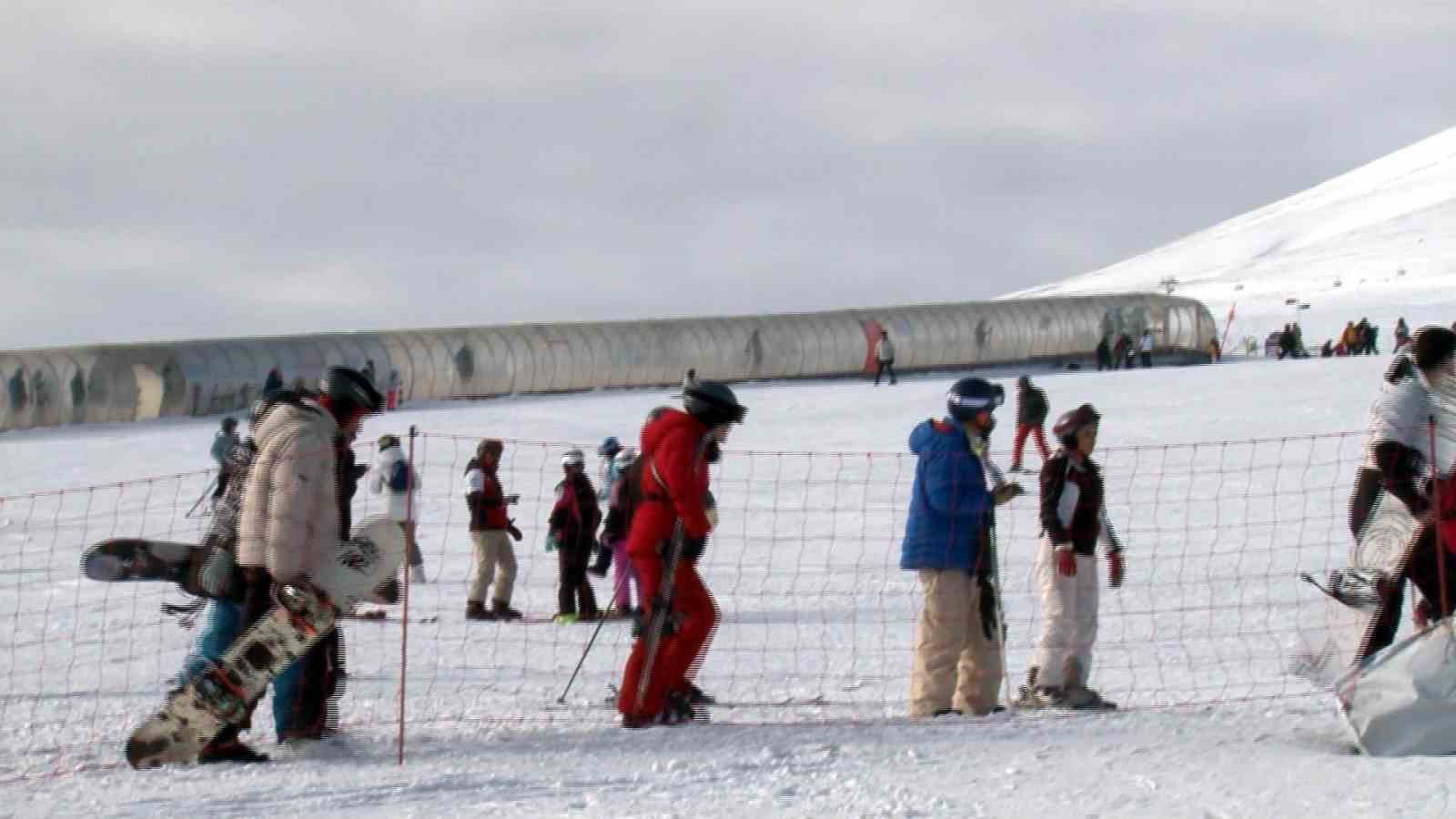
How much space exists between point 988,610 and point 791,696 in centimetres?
152

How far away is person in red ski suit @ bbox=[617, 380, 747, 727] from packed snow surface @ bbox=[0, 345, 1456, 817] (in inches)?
10.1

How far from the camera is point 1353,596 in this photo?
812 centimetres

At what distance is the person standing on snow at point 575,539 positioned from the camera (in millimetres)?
14477

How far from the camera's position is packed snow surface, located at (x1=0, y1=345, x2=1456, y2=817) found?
6402 millimetres

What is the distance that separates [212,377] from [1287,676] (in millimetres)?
32261

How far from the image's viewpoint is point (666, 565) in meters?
8.23

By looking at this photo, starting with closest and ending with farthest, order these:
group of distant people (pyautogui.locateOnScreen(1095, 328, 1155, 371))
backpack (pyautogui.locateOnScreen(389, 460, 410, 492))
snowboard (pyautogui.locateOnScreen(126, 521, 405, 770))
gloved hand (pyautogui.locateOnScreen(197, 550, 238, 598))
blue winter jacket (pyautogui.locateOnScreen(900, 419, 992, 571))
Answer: snowboard (pyautogui.locateOnScreen(126, 521, 405, 770)) → gloved hand (pyautogui.locateOnScreen(197, 550, 238, 598)) → blue winter jacket (pyautogui.locateOnScreen(900, 419, 992, 571)) → backpack (pyautogui.locateOnScreen(389, 460, 410, 492)) → group of distant people (pyautogui.locateOnScreen(1095, 328, 1155, 371))

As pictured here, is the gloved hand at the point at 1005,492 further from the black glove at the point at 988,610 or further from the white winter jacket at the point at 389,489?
the white winter jacket at the point at 389,489

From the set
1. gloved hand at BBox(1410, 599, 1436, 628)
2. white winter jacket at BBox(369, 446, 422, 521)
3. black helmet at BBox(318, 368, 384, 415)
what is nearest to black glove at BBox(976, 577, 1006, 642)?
gloved hand at BBox(1410, 599, 1436, 628)

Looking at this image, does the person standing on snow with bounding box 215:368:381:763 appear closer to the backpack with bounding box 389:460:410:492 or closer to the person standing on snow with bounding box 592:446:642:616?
the person standing on snow with bounding box 592:446:642:616

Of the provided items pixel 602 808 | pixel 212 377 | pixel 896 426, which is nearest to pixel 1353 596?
pixel 602 808

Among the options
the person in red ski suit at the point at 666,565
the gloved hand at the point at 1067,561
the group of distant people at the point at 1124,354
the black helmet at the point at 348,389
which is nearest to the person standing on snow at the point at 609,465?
the gloved hand at the point at 1067,561

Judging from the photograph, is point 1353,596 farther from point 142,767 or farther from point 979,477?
point 142,767

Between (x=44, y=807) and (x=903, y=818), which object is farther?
(x=44, y=807)
